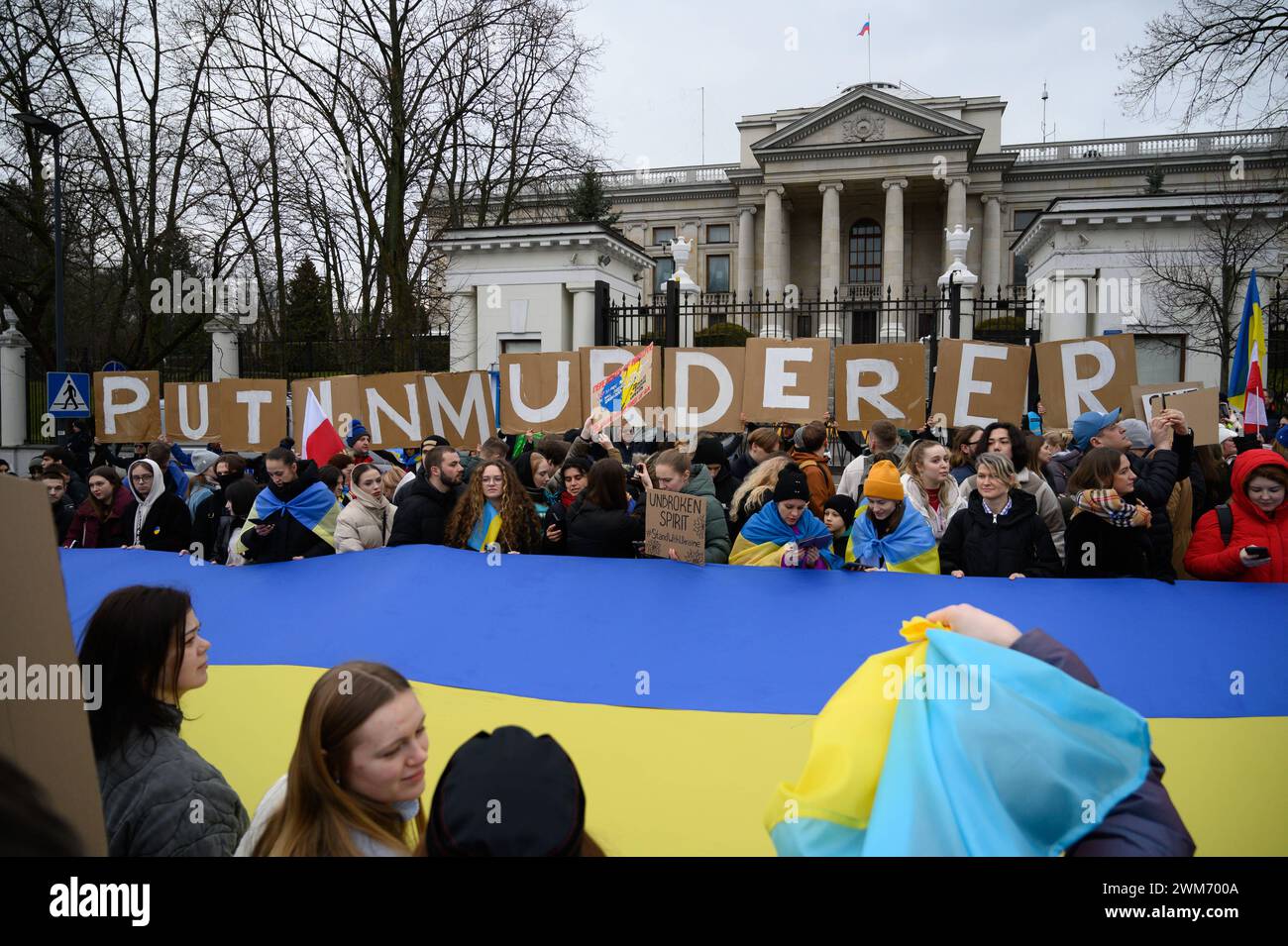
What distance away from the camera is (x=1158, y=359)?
1900 centimetres

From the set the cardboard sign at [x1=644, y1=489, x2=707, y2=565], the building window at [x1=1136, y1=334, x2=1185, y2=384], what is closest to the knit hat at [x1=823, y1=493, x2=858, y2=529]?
the cardboard sign at [x1=644, y1=489, x2=707, y2=565]

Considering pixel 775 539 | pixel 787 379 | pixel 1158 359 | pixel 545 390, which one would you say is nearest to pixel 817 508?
pixel 787 379

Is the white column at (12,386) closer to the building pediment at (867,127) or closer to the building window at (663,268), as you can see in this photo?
the building window at (663,268)

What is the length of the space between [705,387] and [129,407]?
681 cm

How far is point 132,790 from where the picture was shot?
2.11 m

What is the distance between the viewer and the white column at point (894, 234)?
46844mm

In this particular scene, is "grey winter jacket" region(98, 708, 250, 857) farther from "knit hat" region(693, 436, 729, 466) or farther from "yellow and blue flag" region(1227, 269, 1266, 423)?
"yellow and blue flag" region(1227, 269, 1266, 423)

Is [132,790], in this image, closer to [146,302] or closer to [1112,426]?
[1112,426]

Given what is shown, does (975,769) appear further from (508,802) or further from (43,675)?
(43,675)
